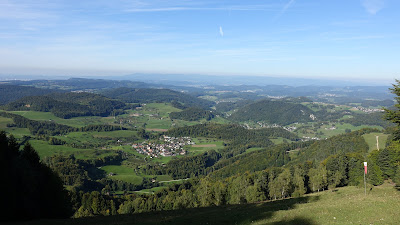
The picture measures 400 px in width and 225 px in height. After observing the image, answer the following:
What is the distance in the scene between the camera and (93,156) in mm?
133000

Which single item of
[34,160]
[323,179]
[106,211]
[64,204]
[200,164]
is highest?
[34,160]

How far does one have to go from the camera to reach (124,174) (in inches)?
4469

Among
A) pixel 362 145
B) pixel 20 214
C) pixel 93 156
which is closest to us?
pixel 20 214

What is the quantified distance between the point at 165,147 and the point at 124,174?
181ft

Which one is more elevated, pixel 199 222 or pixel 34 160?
pixel 34 160

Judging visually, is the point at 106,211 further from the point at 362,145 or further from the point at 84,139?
the point at 84,139

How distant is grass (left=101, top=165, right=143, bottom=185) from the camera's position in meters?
104

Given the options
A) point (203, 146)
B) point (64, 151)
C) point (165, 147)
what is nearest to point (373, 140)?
point (203, 146)

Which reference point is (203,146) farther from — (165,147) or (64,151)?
(64,151)

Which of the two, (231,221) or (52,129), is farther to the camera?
(52,129)

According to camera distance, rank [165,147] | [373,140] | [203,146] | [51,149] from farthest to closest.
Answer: [203,146] → [165,147] → [51,149] → [373,140]

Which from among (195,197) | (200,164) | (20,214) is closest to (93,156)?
(200,164)

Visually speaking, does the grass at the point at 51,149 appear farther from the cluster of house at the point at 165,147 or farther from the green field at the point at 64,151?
the cluster of house at the point at 165,147

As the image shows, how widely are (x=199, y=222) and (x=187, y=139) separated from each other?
562ft
